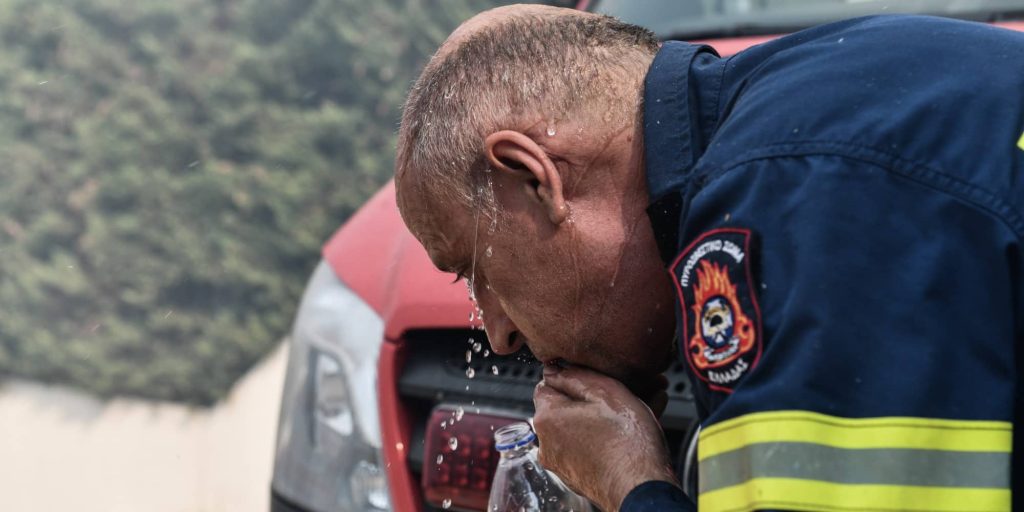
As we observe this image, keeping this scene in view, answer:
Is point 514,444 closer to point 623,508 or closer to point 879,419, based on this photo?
point 623,508

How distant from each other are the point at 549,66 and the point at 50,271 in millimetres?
7278

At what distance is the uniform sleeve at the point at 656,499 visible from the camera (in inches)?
63.0

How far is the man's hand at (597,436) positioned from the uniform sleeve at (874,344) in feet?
1.13

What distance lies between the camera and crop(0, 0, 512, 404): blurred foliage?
328 inches

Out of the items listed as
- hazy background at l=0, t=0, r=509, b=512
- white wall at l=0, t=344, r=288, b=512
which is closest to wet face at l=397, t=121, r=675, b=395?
white wall at l=0, t=344, r=288, b=512

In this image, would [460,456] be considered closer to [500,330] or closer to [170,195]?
[500,330]

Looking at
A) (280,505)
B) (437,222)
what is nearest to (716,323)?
(437,222)

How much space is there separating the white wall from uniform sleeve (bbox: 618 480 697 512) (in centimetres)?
491

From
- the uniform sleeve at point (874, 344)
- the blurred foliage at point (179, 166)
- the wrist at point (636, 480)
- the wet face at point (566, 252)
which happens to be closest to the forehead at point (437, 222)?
the wet face at point (566, 252)

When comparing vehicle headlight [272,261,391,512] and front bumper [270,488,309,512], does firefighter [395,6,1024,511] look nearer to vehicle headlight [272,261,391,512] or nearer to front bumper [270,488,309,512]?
vehicle headlight [272,261,391,512]

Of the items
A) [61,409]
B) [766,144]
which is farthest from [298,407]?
[61,409]

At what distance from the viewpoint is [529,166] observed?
171 cm

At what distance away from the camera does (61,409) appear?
26.6 ft

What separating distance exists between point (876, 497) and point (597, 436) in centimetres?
58
